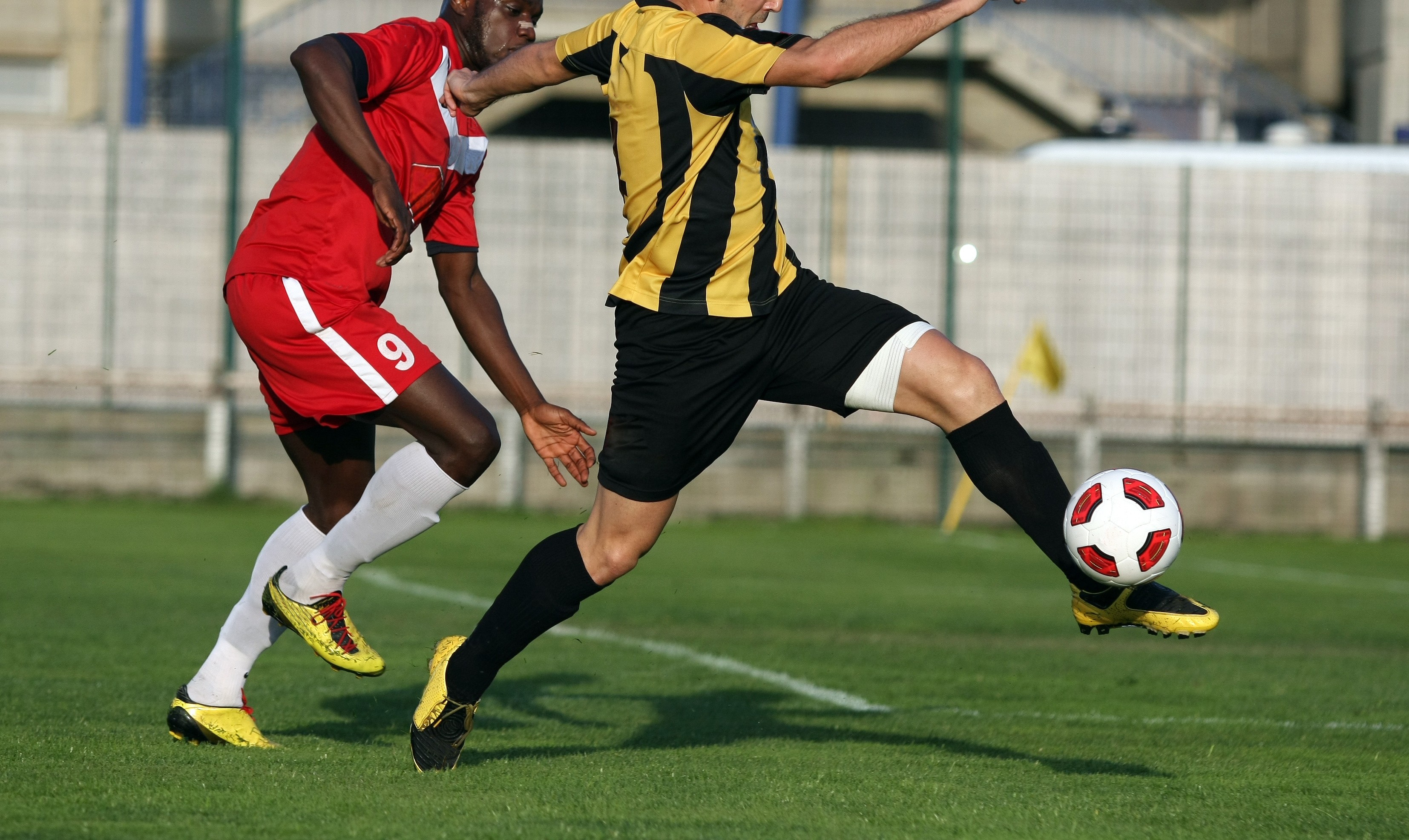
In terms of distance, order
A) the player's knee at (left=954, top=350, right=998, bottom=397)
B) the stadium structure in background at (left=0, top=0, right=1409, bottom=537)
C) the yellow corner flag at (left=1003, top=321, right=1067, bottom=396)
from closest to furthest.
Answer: the player's knee at (left=954, top=350, right=998, bottom=397)
the yellow corner flag at (left=1003, top=321, right=1067, bottom=396)
the stadium structure in background at (left=0, top=0, right=1409, bottom=537)

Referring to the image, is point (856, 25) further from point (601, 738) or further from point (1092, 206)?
point (1092, 206)

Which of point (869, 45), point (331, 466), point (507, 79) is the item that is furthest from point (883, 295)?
point (869, 45)

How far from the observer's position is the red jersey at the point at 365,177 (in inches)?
185

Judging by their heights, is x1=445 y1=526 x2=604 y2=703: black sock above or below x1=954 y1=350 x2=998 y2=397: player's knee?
below

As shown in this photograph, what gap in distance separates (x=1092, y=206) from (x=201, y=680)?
1326 centimetres

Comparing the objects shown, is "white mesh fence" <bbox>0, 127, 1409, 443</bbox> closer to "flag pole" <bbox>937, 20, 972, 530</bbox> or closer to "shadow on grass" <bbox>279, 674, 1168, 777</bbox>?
"flag pole" <bbox>937, 20, 972, 530</bbox>

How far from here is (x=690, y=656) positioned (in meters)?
7.12

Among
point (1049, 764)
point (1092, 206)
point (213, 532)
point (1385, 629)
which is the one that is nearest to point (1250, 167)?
point (1092, 206)

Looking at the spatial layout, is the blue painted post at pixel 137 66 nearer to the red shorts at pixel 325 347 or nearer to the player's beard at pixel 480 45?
the player's beard at pixel 480 45

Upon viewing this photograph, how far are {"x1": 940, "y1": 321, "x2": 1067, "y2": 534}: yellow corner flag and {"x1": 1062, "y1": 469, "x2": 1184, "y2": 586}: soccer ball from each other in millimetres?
11278

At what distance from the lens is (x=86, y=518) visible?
554 inches

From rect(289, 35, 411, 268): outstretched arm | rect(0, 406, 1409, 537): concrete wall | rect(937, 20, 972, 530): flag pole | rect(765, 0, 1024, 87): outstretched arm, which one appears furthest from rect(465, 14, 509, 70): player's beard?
rect(937, 20, 972, 530): flag pole

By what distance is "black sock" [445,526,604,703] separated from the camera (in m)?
4.47

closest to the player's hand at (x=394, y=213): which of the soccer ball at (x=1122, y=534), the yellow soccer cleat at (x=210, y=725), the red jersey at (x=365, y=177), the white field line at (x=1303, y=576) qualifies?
the red jersey at (x=365, y=177)
